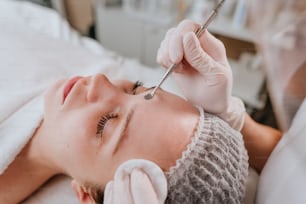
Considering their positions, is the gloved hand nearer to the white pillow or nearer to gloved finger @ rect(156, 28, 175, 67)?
gloved finger @ rect(156, 28, 175, 67)

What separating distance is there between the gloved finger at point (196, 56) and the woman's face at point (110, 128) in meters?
0.10

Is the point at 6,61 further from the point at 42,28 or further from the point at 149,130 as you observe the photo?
the point at 149,130

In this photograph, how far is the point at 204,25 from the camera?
2.00ft

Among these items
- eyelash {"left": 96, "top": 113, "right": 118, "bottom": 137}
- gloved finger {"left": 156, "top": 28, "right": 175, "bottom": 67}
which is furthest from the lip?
gloved finger {"left": 156, "top": 28, "right": 175, "bottom": 67}

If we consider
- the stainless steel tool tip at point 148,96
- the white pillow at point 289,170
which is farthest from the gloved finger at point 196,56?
the white pillow at point 289,170

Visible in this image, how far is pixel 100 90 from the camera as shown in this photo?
636 millimetres

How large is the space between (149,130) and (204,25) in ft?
0.90

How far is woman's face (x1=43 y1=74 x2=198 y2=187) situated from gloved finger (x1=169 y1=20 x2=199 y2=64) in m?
0.10

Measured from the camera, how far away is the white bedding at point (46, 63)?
79 cm

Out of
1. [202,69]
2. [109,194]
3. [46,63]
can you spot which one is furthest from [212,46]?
[46,63]

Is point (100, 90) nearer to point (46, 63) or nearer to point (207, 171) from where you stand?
point (207, 171)

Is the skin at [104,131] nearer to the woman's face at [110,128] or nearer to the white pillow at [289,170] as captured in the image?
the woman's face at [110,128]

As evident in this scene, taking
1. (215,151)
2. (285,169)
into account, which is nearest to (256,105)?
(285,169)

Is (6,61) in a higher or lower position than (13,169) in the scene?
higher
